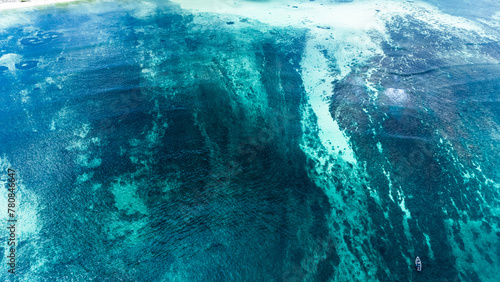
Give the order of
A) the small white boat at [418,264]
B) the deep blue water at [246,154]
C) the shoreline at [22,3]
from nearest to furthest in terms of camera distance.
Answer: the small white boat at [418,264]
the deep blue water at [246,154]
the shoreline at [22,3]

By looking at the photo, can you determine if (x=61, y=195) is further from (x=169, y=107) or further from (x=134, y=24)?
(x=134, y=24)

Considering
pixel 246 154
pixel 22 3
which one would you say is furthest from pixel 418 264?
pixel 22 3

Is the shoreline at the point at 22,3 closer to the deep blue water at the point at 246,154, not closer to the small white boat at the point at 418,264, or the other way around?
the deep blue water at the point at 246,154

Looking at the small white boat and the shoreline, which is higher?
the shoreline

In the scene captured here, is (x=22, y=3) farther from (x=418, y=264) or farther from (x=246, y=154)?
(x=418, y=264)

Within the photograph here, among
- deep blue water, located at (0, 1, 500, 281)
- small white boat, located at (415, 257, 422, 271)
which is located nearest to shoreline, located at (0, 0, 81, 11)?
deep blue water, located at (0, 1, 500, 281)

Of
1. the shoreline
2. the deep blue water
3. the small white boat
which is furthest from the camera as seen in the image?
the shoreline

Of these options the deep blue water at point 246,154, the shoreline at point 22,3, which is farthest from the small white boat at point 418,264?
the shoreline at point 22,3

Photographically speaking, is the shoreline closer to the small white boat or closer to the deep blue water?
the deep blue water

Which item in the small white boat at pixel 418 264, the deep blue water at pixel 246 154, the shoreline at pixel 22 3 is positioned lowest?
the small white boat at pixel 418 264

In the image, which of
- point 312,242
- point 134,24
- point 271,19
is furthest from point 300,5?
point 312,242
